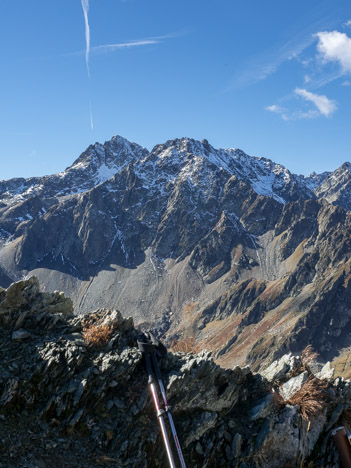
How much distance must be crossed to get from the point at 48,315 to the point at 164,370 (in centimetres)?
720

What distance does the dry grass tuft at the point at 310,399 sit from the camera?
18234mm

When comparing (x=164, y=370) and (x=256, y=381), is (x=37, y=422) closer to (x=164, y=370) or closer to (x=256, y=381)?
(x=164, y=370)

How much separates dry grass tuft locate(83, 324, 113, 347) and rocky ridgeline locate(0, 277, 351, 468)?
17cm

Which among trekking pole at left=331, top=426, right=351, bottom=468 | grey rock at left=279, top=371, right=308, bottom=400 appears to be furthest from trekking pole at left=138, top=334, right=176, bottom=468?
trekking pole at left=331, top=426, right=351, bottom=468

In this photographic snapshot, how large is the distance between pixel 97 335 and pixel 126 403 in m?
3.70

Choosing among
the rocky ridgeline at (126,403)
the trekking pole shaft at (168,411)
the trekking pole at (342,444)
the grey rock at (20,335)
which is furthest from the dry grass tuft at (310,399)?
the grey rock at (20,335)

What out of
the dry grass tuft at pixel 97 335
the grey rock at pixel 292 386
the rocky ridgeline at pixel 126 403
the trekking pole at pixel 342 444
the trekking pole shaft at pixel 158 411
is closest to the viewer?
the rocky ridgeline at pixel 126 403

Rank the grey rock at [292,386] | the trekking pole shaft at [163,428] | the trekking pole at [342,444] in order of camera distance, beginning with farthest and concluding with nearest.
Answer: the grey rock at [292,386] → the trekking pole at [342,444] → the trekking pole shaft at [163,428]

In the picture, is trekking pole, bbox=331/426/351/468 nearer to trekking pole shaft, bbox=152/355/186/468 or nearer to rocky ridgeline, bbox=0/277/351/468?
rocky ridgeline, bbox=0/277/351/468

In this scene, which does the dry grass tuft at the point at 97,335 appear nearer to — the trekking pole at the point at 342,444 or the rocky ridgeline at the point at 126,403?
the rocky ridgeline at the point at 126,403

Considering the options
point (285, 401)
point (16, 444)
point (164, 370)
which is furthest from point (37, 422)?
point (285, 401)

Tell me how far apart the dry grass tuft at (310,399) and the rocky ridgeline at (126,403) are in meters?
0.05

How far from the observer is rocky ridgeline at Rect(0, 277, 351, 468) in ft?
47.1

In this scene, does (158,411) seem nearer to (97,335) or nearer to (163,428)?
(163,428)
